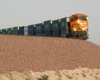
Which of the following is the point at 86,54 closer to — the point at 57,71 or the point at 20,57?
the point at 57,71

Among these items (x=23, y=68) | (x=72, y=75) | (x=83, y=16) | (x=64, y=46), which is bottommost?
(x=72, y=75)

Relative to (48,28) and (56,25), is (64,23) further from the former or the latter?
(48,28)

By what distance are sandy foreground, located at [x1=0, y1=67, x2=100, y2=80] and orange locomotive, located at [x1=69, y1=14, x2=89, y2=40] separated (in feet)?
27.2

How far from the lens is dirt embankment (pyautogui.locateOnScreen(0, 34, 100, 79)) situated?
14963mm

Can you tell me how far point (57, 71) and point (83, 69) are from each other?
12.4ft

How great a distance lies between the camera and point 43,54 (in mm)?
17469

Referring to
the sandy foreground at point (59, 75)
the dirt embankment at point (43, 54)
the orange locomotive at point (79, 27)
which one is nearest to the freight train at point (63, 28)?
the orange locomotive at point (79, 27)

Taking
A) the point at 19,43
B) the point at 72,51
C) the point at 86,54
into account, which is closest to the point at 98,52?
the point at 86,54

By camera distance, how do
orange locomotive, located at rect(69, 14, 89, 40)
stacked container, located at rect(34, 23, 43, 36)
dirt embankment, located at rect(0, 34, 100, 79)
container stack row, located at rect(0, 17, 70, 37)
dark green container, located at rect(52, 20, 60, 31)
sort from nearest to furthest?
dirt embankment, located at rect(0, 34, 100, 79) < orange locomotive, located at rect(69, 14, 89, 40) < container stack row, located at rect(0, 17, 70, 37) < dark green container, located at rect(52, 20, 60, 31) < stacked container, located at rect(34, 23, 43, 36)

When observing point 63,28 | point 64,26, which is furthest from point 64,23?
point 63,28

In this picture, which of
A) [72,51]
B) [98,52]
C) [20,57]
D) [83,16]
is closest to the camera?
[20,57]

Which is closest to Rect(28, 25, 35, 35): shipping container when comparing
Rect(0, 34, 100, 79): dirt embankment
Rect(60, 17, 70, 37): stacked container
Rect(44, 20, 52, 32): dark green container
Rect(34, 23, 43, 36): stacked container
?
Rect(34, 23, 43, 36): stacked container

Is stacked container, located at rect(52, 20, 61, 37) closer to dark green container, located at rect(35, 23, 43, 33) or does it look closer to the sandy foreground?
dark green container, located at rect(35, 23, 43, 33)

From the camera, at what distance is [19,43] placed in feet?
56.7
